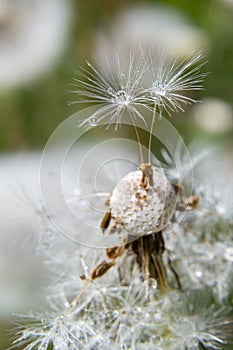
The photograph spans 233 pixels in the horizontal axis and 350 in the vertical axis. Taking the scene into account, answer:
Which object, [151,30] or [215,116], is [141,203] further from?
[151,30]

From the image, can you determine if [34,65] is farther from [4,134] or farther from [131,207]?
[131,207]

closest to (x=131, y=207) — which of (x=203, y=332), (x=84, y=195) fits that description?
(x=84, y=195)

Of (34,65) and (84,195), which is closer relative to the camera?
(84,195)

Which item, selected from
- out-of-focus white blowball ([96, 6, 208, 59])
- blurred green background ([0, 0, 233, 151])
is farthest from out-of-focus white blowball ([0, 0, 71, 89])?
out-of-focus white blowball ([96, 6, 208, 59])

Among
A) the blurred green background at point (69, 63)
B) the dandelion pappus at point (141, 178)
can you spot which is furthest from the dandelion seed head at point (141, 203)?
the blurred green background at point (69, 63)

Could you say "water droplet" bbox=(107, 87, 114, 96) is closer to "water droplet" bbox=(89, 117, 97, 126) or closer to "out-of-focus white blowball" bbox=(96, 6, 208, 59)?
"water droplet" bbox=(89, 117, 97, 126)

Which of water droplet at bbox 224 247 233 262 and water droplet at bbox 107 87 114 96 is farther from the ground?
water droplet at bbox 107 87 114 96

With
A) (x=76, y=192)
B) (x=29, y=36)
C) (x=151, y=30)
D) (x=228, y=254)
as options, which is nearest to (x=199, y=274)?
(x=228, y=254)
